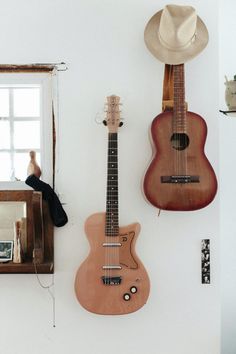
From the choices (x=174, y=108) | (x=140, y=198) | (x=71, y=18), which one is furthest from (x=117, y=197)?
(x=71, y=18)

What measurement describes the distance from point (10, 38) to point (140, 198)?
1194 mm

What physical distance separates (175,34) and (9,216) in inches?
54.6

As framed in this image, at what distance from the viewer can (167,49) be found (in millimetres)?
2129

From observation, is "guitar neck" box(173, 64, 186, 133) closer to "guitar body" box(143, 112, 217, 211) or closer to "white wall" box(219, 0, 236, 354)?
"guitar body" box(143, 112, 217, 211)

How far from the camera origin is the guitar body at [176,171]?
2131mm

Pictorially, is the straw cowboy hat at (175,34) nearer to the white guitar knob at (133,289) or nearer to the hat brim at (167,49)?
the hat brim at (167,49)

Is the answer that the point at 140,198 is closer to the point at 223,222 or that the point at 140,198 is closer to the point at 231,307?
the point at 223,222

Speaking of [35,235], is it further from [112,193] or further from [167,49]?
[167,49]

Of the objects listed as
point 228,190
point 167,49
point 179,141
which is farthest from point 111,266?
point 167,49

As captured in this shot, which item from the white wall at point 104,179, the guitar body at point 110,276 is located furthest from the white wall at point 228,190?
the guitar body at point 110,276

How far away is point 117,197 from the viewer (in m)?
2.19

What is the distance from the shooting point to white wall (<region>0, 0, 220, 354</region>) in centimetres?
228

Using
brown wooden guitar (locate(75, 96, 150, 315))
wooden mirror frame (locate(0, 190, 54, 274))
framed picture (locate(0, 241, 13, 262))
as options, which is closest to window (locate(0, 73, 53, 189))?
wooden mirror frame (locate(0, 190, 54, 274))

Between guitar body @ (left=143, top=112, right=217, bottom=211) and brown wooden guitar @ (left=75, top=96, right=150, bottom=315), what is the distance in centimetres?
22
